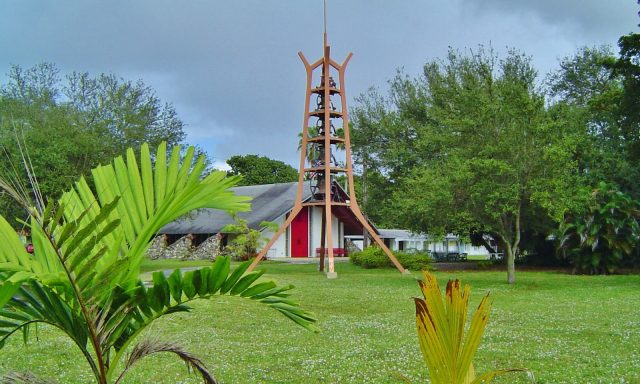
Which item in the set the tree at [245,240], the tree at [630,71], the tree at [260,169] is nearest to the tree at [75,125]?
the tree at [245,240]

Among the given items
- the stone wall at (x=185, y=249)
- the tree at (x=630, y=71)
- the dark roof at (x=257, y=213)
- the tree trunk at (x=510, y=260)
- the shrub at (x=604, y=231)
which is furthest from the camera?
the dark roof at (x=257, y=213)

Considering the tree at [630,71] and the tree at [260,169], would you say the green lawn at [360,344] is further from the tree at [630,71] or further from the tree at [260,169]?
the tree at [260,169]

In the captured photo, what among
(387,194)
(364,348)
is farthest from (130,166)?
(387,194)

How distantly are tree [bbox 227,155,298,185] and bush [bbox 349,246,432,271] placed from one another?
32.8 m

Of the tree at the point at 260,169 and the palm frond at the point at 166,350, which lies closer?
the palm frond at the point at 166,350

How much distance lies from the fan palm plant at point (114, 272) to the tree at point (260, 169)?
197 feet

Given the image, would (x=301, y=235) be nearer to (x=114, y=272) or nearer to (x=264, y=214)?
(x=264, y=214)

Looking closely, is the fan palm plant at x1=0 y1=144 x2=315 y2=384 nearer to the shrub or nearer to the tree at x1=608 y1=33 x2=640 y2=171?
the tree at x1=608 y1=33 x2=640 y2=171

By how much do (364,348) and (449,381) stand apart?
21.7ft

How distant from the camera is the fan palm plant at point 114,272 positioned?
2.69 m

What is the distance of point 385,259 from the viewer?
3136 centimetres

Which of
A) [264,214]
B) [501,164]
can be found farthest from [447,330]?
[264,214]

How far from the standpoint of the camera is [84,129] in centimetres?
2622

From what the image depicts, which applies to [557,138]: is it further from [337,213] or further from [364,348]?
[337,213]
